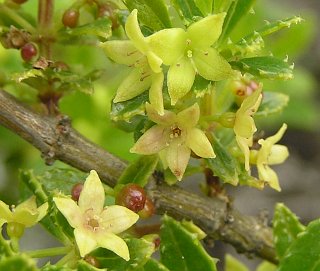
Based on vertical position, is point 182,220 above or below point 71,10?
below

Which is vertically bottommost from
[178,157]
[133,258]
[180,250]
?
[180,250]

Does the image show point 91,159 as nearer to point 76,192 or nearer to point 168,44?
point 76,192

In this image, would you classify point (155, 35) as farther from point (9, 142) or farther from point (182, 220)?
point (9, 142)

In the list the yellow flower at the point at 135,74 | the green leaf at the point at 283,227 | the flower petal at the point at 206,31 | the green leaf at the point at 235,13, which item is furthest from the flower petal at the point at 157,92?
the green leaf at the point at 283,227

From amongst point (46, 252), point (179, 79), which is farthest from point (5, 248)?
point (179, 79)

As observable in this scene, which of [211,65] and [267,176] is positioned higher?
[211,65]

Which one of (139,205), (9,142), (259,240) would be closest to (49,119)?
(139,205)

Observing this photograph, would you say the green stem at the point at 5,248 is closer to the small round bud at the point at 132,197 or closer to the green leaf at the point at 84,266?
the green leaf at the point at 84,266
